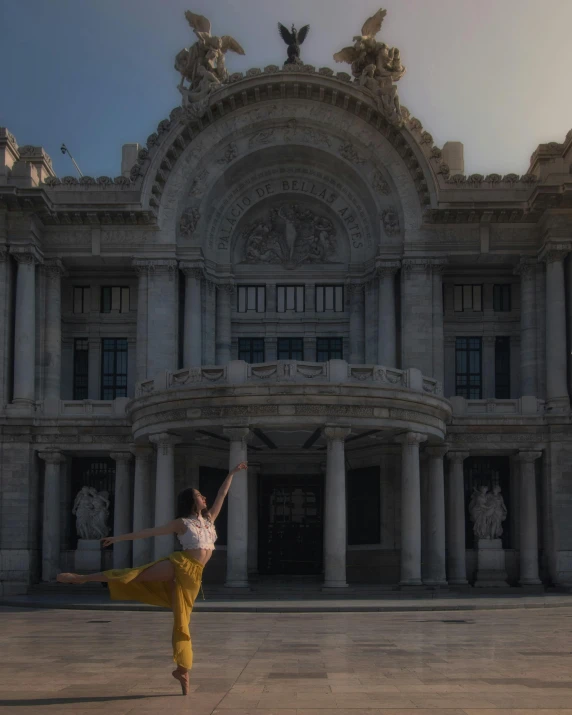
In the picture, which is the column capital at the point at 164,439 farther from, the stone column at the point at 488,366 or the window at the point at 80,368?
the stone column at the point at 488,366

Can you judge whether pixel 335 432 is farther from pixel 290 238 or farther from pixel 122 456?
pixel 290 238

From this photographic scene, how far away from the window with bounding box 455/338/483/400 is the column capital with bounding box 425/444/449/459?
19.9 feet

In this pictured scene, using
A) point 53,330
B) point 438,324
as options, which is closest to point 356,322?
point 438,324

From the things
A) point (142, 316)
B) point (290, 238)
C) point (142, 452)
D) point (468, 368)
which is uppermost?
point (290, 238)

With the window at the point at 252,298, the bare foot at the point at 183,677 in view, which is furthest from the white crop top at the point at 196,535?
the window at the point at 252,298

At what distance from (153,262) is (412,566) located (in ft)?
61.1

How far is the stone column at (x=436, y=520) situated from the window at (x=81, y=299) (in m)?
18.3

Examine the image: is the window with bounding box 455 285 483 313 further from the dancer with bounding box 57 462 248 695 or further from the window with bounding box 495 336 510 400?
the dancer with bounding box 57 462 248 695

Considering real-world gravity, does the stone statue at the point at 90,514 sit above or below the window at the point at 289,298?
below

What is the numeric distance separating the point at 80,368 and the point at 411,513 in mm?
18886

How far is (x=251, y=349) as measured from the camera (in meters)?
52.0

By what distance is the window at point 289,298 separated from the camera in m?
52.1

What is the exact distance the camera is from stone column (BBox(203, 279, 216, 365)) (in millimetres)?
50247

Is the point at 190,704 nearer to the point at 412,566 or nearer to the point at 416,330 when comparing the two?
the point at 412,566
